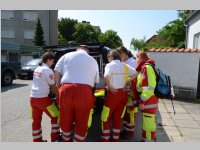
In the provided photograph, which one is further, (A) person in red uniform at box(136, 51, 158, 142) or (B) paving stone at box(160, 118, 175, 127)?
(B) paving stone at box(160, 118, 175, 127)

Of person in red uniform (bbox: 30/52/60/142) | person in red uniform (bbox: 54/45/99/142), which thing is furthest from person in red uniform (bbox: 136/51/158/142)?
person in red uniform (bbox: 30/52/60/142)

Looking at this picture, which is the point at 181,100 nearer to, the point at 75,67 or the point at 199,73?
the point at 199,73

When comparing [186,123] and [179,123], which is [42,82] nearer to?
[179,123]

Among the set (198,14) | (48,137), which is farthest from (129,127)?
(198,14)

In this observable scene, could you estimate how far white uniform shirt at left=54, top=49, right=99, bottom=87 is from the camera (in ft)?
14.1

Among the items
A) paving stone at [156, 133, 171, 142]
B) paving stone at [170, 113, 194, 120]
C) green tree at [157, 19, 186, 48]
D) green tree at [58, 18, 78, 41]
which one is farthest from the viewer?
green tree at [58, 18, 78, 41]

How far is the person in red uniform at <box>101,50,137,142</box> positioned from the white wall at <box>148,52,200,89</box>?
7.05 m

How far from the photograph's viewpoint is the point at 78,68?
4.32 metres

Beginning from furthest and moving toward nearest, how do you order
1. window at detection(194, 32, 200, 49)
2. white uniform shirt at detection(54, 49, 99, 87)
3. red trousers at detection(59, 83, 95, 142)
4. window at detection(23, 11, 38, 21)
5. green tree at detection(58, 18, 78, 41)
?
green tree at detection(58, 18, 78, 41) < window at detection(23, 11, 38, 21) < window at detection(194, 32, 200, 49) < white uniform shirt at detection(54, 49, 99, 87) < red trousers at detection(59, 83, 95, 142)

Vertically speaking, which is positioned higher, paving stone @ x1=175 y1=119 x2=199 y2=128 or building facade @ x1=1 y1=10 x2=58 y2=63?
building facade @ x1=1 y1=10 x2=58 y2=63

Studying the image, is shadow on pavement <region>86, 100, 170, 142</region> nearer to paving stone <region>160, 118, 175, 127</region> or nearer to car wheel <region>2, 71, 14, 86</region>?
paving stone <region>160, 118, 175, 127</region>

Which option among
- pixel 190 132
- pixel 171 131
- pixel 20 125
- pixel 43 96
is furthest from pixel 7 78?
pixel 190 132

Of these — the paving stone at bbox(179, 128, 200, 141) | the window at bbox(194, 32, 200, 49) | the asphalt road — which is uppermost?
the window at bbox(194, 32, 200, 49)

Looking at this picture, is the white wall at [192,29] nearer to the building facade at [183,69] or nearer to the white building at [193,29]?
the white building at [193,29]
